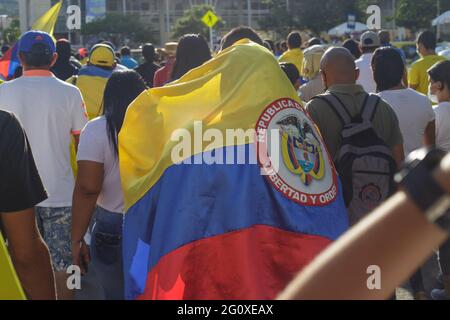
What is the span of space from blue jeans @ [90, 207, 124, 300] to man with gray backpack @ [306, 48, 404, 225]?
1.22 metres

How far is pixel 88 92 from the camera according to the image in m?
7.36

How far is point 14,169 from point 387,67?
3593mm

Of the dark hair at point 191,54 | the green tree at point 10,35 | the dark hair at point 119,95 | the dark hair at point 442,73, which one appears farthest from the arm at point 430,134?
the green tree at point 10,35

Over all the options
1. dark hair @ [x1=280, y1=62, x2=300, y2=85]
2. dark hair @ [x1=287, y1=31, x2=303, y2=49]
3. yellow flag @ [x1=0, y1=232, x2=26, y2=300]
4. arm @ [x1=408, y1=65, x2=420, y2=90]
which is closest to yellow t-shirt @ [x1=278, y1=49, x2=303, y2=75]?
dark hair @ [x1=287, y1=31, x2=303, y2=49]

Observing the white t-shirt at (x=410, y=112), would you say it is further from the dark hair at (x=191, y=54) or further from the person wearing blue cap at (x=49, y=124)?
the person wearing blue cap at (x=49, y=124)

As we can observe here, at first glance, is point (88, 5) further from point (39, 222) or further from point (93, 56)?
point (39, 222)

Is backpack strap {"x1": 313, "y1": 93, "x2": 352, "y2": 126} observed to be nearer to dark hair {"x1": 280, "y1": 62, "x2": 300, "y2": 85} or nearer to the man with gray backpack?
the man with gray backpack

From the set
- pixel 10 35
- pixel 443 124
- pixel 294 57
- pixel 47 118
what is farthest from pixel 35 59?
pixel 10 35

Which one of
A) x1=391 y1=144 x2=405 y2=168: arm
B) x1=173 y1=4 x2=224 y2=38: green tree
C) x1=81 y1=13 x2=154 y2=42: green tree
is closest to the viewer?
x1=391 y1=144 x2=405 y2=168: arm

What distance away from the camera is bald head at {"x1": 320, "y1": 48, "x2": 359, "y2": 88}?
191 inches

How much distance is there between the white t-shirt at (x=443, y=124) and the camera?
5.81 meters

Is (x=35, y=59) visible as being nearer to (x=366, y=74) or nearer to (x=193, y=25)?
(x=366, y=74)

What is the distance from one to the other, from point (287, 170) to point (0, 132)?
1.20 meters
